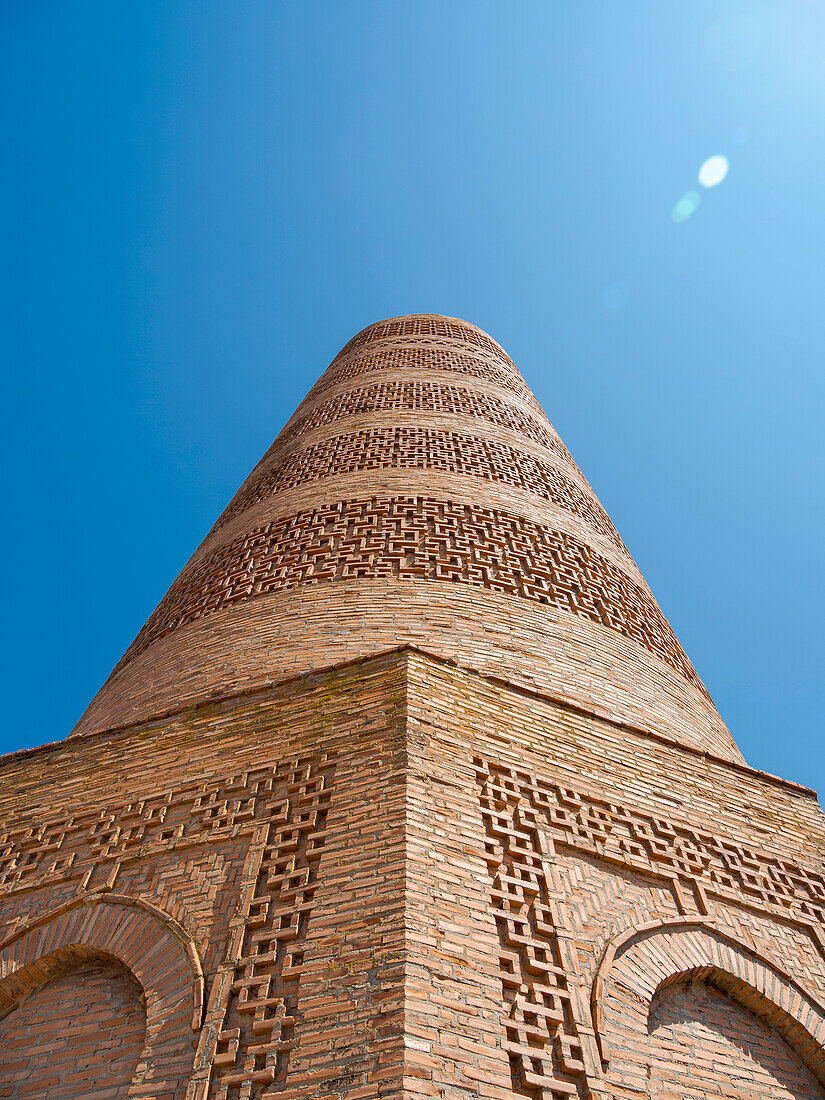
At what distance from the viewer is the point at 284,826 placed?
2500mm

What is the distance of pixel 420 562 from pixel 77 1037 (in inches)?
94.1

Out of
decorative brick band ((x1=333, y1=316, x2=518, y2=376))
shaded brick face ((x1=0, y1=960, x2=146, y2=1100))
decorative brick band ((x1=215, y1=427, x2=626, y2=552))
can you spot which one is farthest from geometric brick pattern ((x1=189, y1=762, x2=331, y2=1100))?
decorative brick band ((x1=333, y1=316, x2=518, y2=376))

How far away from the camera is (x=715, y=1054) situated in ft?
7.42

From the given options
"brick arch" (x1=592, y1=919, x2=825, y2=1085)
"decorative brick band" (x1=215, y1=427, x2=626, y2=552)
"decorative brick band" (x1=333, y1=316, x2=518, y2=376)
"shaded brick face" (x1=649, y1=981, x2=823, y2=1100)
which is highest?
"decorative brick band" (x1=333, y1=316, x2=518, y2=376)

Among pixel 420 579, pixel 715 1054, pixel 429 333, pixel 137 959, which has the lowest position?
pixel 715 1054

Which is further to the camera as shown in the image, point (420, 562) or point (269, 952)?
point (420, 562)

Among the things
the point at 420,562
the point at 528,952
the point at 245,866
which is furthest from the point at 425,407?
the point at 528,952

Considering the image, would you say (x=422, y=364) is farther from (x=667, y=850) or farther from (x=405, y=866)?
(x=405, y=866)

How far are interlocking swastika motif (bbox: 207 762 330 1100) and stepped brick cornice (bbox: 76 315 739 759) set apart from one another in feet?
2.91

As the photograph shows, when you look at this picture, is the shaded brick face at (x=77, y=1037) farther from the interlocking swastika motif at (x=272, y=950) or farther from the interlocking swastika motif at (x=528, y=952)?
the interlocking swastika motif at (x=528, y=952)

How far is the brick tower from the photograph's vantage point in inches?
76.5

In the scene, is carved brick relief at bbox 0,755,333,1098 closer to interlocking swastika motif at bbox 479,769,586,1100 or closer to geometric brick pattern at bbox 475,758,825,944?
Result: interlocking swastika motif at bbox 479,769,586,1100

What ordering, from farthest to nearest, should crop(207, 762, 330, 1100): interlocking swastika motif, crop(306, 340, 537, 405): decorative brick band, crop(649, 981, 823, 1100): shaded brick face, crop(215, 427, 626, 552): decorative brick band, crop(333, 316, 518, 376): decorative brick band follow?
crop(333, 316, 518, 376): decorative brick band → crop(306, 340, 537, 405): decorative brick band → crop(215, 427, 626, 552): decorative brick band → crop(649, 981, 823, 1100): shaded brick face → crop(207, 762, 330, 1100): interlocking swastika motif

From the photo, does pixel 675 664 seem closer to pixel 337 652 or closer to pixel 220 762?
pixel 337 652
